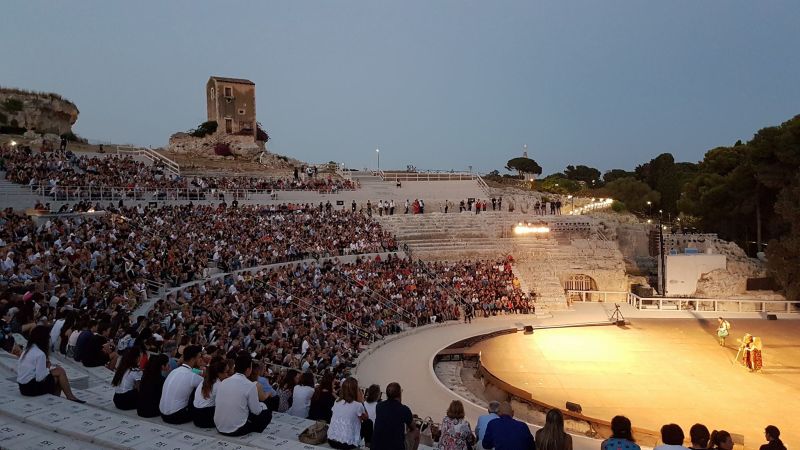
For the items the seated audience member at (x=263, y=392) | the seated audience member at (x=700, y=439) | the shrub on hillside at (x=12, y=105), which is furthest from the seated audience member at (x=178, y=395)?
the shrub on hillside at (x=12, y=105)

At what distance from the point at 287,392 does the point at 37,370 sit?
3.33 meters

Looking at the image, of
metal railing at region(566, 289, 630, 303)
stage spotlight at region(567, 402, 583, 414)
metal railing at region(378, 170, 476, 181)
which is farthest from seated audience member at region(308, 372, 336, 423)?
metal railing at region(378, 170, 476, 181)

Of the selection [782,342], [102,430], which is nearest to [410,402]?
[102,430]

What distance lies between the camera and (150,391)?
21.2 ft

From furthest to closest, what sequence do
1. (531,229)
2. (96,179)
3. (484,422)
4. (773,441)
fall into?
(531,229)
(96,179)
(773,441)
(484,422)

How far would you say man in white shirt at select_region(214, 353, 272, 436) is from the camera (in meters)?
5.83

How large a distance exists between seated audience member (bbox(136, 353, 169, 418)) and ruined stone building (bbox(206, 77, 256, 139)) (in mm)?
52646

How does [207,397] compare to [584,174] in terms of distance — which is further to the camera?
[584,174]

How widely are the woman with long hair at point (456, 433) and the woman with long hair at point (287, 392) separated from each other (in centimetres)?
309

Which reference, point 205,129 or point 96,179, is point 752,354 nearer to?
point 96,179

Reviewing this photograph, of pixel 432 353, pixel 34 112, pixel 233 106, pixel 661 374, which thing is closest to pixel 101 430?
pixel 432 353

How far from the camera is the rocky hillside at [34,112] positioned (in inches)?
1734

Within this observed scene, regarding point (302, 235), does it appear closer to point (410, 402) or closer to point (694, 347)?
point (410, 402)

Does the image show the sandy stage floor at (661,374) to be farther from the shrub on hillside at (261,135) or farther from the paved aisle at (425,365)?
the shrub on hillside at (261,135)
